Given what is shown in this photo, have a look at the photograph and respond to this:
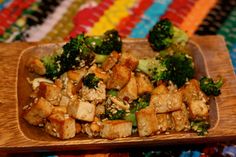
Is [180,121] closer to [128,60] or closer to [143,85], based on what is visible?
[143,85]

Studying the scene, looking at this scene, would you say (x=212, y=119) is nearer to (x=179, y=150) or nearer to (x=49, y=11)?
(x=179, y=150)

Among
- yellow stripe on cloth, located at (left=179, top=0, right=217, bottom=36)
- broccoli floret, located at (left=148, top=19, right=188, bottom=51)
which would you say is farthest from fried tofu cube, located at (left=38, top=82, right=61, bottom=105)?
yellow stripe on cloth, located at (left=179, top=0, right=217, bottom=36)

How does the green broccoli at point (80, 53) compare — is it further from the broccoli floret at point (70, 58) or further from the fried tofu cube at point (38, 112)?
the fried tofu cube at point (38, 112)

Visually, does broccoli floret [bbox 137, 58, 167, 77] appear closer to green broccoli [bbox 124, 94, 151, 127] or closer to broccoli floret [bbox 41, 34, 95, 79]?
green broccoli [bbox 124, 94, 151, 127]

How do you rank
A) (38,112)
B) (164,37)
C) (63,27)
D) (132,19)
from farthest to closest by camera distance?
(132,19), (63,27), (164,37), (38,112)

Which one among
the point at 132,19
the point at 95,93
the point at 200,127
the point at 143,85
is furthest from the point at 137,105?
the point at 132,19

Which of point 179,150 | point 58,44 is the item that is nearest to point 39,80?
point 58,44
